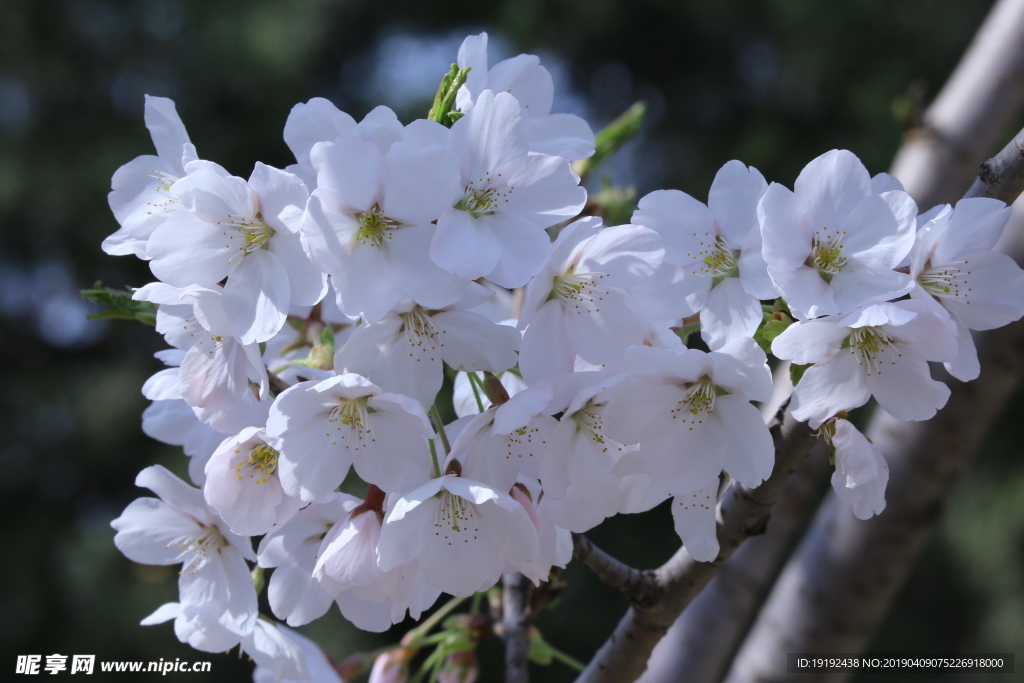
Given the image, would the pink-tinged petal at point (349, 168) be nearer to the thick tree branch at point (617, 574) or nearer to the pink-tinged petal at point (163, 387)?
the pink-tinged petal at point (163, 387)

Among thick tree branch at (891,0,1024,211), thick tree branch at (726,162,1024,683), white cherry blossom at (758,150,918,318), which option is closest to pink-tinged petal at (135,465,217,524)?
white cherry blossom at (758,150,918,318)

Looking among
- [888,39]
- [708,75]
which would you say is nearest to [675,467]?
[888,39]

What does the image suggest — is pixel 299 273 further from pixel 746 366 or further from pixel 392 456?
pixel 746 366

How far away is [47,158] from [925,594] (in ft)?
14.3

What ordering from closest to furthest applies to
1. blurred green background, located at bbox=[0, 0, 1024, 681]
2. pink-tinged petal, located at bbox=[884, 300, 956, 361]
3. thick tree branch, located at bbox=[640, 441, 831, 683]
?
1. pink-tinged petal, located at bbox=[884, 300, 956, 361]
2. thick tree branch, located at bbox=[640, 441, 831, 683]
3. blurred green background, located at bbox=[0, 0, 1024, 681]

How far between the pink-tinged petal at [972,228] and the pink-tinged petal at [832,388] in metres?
0.11

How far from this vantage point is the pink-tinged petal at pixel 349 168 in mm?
515

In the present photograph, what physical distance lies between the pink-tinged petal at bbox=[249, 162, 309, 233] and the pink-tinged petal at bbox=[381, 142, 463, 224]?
0.06m

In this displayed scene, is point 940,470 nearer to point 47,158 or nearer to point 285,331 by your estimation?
point 285,331

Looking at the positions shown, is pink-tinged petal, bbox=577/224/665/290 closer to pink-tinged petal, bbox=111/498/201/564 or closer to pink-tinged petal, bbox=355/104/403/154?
pink-tinged petal, bbox=355/104/403/154

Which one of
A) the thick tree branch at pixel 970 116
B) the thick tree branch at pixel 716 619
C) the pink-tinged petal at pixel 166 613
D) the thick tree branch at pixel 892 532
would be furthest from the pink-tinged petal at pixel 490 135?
the thick tree branch at pixel 970 116

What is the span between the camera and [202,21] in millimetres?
3619

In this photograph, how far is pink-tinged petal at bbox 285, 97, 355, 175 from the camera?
566 millimetres

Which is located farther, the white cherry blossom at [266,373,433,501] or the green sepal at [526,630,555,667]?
the green sepal at [526,630,555,667]
